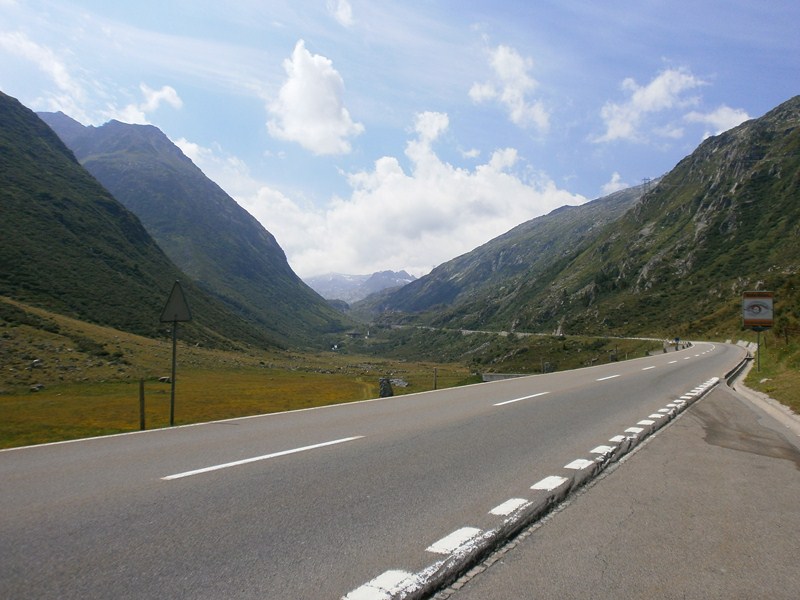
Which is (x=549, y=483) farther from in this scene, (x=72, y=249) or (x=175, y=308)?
(x=72, y=249)

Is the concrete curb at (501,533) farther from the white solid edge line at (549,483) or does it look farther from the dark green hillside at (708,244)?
the dark green hillside at (708,244)

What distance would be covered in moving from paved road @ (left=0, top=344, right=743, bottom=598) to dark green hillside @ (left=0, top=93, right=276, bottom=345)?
80.5 meters

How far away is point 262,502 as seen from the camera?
5797 mm

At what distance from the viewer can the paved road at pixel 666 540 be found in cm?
411

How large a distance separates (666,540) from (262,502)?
4.18m

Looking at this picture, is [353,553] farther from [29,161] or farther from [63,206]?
[29,161]

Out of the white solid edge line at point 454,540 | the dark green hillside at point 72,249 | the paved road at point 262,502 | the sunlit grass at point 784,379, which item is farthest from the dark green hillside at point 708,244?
the white solid edge line at point 454,540

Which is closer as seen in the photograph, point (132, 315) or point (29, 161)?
point (132, 315)

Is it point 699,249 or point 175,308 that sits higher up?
point 699,249

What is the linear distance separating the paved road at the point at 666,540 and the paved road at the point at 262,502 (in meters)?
0.59

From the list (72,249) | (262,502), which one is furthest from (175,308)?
(72,249)

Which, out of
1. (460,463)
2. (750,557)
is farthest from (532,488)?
(750,557)

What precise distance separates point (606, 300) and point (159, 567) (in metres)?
145

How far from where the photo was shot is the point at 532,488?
6.61 meters
